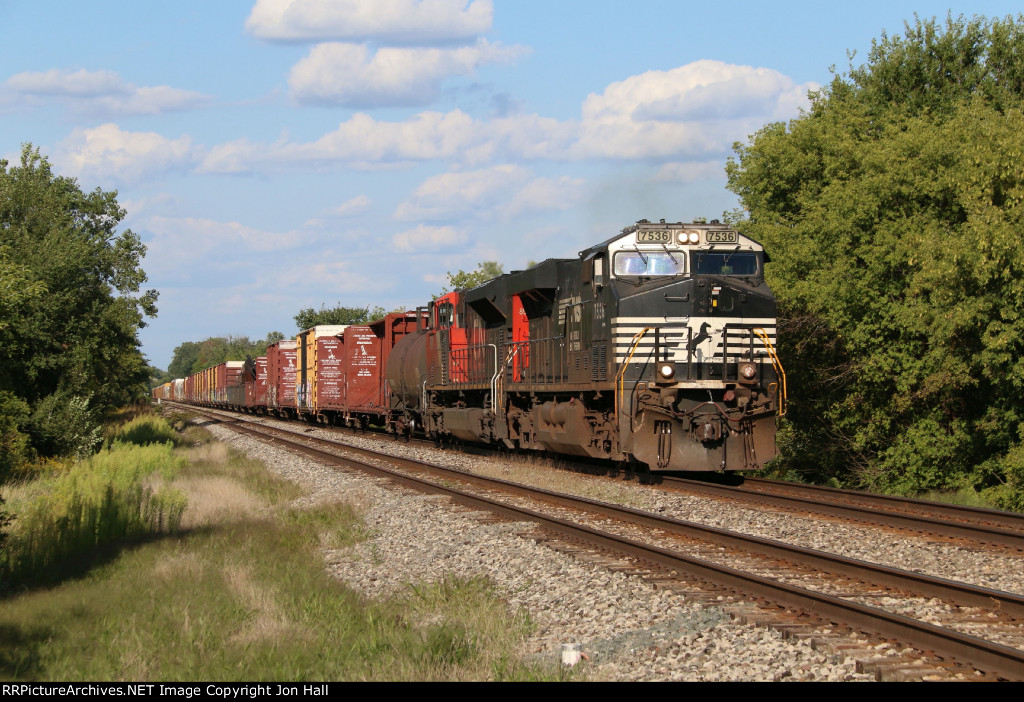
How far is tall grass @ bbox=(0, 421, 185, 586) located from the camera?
33.6ft

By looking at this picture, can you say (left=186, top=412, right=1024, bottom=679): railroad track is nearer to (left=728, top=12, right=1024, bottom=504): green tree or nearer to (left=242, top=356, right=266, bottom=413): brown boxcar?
(left=728, top=12, right=1024, bottom=504): green tree

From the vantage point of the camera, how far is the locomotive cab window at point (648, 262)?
1482 cm

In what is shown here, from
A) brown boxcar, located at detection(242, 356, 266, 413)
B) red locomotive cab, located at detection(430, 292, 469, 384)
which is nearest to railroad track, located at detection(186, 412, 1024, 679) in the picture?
red locomotive cab, located at detection(430, 292, 469, 384)

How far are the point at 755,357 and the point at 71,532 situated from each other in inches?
394

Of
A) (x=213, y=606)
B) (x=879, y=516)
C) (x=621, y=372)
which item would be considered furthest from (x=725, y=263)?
(x=213, y=606)

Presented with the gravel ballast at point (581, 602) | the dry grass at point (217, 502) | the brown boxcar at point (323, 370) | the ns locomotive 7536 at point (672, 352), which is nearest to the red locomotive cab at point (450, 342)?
the ns locomotive 7536 at point (672, 352)

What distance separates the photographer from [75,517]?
1184 cm

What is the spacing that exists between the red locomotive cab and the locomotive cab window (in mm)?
7894

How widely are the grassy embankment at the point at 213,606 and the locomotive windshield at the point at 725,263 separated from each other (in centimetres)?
667

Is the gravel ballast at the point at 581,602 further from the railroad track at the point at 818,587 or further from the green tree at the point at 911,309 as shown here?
the green tree at the point at 911,309

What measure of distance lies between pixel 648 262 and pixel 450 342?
884cm

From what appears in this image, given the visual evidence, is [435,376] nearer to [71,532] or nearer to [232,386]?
[71,532]

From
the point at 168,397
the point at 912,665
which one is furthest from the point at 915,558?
the point at 168,397
